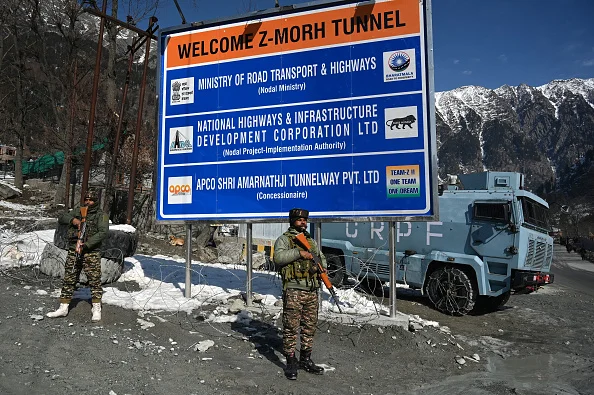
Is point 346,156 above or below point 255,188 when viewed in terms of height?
above

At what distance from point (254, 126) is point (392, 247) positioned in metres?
3.23

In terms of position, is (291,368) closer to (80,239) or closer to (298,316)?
(298,316)

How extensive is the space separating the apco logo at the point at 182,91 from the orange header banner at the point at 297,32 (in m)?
0.35

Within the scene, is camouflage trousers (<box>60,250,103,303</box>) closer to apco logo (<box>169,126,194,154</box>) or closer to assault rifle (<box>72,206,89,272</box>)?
assault rifle (<box>72,206,89,272</box>)

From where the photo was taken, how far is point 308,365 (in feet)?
15.4

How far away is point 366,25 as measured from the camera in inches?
270

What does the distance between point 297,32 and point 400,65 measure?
6.44 feet

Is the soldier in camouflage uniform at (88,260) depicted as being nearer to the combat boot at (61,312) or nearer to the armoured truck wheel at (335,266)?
the combat boot at (61,312)

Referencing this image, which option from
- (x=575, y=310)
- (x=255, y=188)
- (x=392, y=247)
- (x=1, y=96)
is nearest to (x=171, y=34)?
(x=255, y=188)

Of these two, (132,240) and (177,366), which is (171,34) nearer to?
(132,240)

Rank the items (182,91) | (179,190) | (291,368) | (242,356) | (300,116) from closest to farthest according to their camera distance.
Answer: (291,368)
(242,356)
(300,116)
(179,190)
(182,91)

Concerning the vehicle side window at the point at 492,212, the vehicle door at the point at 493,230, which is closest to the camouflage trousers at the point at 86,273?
the vehicle door at the point at 493,230

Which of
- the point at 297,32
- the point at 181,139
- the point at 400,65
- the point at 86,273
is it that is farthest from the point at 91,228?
the point at 400,65

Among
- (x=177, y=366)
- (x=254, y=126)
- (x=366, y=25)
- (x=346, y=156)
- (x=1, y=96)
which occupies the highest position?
(x=1, y=96)
